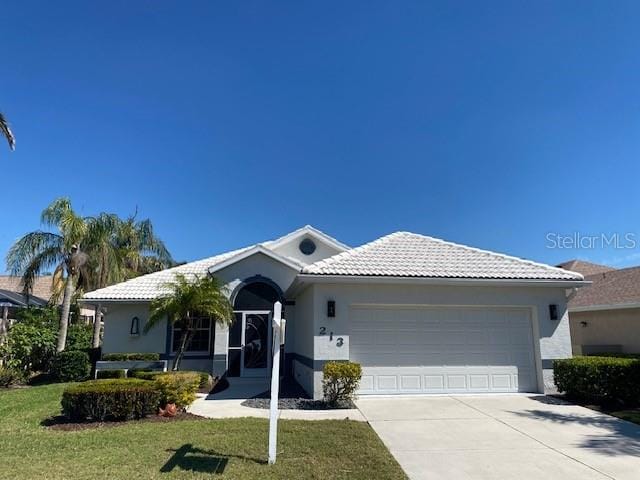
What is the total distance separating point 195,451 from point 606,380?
30.8 ft

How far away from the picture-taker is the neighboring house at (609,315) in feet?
54.3

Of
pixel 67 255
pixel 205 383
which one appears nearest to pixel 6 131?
pixel 67 255

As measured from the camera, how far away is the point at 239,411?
949 centimetres

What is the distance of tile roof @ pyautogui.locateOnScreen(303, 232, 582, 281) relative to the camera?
11070 mm

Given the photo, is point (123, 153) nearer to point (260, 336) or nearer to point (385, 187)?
point (260, 336)

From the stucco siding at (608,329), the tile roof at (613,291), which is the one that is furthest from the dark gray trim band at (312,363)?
the stucco siding at (608,329)

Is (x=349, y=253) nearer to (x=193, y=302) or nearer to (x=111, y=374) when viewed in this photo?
(x=193, y=302)

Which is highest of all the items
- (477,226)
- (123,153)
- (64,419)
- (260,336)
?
(123,153)

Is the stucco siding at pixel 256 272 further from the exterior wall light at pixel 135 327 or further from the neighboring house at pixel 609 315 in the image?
the neighboring house at pixel 609 315

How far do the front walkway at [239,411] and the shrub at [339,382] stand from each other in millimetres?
464

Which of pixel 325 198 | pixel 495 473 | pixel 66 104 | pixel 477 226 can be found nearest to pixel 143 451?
pixel 495 473

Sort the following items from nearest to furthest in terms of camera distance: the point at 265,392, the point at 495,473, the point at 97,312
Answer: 1. the point at 495,473
2. the point at 265,392
3. the point at 97,312

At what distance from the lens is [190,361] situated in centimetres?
1523

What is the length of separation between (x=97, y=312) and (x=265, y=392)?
1226cm
